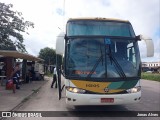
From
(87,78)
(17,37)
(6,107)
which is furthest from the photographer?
(17,37)

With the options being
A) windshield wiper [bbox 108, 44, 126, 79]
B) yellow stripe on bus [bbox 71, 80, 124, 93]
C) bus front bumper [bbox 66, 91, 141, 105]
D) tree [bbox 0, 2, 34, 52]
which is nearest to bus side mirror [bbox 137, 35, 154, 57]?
windshield wiper [bbox 108, 44, 126, 79]

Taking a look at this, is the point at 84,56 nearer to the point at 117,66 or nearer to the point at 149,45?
the point at 117,66

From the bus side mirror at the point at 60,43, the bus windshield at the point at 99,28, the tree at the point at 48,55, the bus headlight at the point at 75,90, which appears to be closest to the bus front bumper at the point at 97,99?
the bus headlight at the point at 75,90

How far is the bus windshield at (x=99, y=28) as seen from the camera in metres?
10.5

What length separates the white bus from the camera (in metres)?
9.77

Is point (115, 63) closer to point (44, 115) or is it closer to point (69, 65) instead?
point (69, 65)

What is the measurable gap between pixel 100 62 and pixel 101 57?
0.18 m

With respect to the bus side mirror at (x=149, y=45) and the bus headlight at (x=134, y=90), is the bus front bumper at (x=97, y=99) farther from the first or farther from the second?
the bus side mirror at (x=149, y=45)

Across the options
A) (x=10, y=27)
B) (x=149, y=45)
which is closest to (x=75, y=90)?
(x=149, y=45)

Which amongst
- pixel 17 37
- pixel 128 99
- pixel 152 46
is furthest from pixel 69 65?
pixel 17 37

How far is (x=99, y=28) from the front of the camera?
420 inches

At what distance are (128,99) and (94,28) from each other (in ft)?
8.88

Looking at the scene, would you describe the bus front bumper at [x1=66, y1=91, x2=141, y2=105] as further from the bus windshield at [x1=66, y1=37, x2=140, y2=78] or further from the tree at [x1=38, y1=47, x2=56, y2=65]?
the tree at [x1=38, y1=47, x2=56, y2=65]

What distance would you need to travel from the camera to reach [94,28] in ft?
35.0
